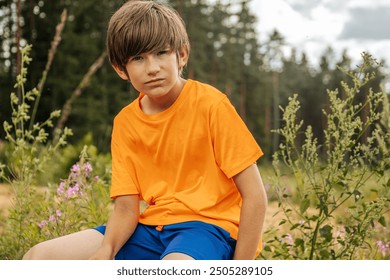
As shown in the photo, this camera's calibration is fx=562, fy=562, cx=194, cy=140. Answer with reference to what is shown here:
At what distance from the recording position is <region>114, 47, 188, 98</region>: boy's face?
189 centimetres

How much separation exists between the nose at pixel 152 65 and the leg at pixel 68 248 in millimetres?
637

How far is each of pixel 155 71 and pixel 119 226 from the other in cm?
57

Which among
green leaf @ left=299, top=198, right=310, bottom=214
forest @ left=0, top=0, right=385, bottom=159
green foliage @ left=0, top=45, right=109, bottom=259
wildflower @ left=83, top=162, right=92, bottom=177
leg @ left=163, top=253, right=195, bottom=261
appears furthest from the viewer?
forest @ left=0, top=0, right=385, bottom=159

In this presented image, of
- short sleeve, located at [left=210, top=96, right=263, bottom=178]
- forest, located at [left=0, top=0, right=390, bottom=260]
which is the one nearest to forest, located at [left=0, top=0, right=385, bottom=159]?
forest, located at [left=0, top=0, right=390, bottom=260]

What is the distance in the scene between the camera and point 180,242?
5.91 feet

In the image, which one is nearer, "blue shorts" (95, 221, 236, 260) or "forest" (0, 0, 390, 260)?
"blue shorts" (95, 221, 236, 260)

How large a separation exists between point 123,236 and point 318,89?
47563 mm

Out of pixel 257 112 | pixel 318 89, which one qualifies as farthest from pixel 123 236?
pixel 318 89

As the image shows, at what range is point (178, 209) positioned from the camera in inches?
75.8

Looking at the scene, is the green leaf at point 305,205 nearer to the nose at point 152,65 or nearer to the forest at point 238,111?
the forest at point 238,111

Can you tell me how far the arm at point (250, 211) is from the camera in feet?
5.91

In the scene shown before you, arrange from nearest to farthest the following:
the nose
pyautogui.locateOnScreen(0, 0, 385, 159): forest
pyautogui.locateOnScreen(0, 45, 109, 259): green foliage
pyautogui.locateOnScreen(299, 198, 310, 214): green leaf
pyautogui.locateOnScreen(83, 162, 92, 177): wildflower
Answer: the nose → pyautogui.locateOnScreen(299, 198, 310, 214): green leaf → pyautogui.locateOnScreen(0, 45, 109, 259): green foliage → pyautogui.locateOnScreen(83, 162, 92, 177): wildflower → pyautogui.locateOnScreen(0, 0, 385, 159): forest

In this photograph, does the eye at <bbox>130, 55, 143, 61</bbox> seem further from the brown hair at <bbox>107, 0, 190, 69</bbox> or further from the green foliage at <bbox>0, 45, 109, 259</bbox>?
the green foliage at <bbox>0, 45, 109, 259</bbox>
